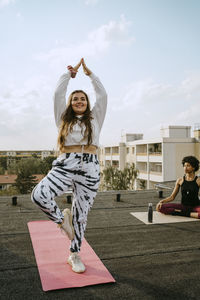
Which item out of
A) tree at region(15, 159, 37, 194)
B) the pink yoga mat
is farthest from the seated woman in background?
tree at region(15, 159, 37, 194)

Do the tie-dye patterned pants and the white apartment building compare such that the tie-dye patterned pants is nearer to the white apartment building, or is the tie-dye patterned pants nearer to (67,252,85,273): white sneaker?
(67,252,85,273): white sneaker

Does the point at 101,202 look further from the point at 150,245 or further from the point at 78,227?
the point at 78,227

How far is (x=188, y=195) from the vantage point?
129 inches

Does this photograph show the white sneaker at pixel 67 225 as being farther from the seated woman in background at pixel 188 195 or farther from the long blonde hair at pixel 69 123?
the seated woman in background at pixel 188 195

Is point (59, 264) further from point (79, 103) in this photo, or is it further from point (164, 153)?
point (164, 153)

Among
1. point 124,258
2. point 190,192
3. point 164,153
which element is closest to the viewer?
point 124,258

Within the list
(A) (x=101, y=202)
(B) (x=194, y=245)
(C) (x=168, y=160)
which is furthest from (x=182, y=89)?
(C) (x=168, y=160)

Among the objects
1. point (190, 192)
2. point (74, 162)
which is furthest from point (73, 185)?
point (190, 192)

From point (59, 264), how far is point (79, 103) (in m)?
1.15

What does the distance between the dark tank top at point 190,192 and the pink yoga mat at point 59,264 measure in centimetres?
164

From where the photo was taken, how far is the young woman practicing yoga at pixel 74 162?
5.14ft

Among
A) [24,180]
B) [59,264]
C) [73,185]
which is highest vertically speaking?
[73,185]

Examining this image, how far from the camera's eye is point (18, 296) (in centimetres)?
136

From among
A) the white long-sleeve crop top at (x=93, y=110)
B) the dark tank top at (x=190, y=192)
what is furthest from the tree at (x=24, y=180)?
the white long-sleeve crop top at (x=93, y=110)
